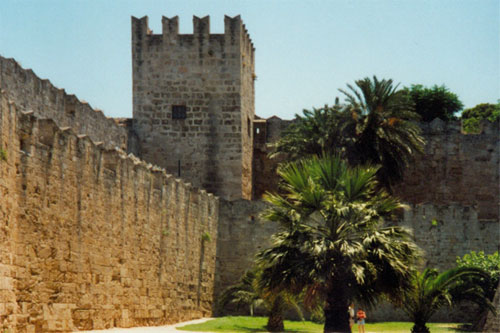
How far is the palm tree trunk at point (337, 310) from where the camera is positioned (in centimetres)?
1786

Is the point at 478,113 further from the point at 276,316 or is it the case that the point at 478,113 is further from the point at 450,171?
the point at 276,316

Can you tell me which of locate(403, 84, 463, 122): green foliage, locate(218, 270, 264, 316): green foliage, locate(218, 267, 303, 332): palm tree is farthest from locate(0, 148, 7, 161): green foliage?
locate(403, 84, 463, 122): green foliage

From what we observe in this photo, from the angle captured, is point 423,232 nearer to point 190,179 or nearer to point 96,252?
point 190,179

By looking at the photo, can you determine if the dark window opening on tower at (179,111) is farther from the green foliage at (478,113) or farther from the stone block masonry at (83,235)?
the green foliage at (478,113)

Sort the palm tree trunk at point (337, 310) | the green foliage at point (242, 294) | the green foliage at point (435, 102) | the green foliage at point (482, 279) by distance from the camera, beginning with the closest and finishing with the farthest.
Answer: the palm tree trunk at point (337, 310) < the green foliage at point (482, 279) < the green foliage at point (242, 294) < the green foliage at point (435, 102)

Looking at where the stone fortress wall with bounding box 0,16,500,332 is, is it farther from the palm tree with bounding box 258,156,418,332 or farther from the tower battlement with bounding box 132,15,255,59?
the palm tree with bounding box 258,156,418,332

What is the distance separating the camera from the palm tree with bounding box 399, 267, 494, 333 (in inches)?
851

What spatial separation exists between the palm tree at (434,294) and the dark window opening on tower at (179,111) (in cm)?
1249

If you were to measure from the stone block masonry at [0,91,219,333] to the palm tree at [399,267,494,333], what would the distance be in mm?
5785

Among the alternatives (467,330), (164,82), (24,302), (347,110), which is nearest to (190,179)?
(164,82)

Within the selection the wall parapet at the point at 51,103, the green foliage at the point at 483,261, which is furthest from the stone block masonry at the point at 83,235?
the green foliage at the point at 483,261

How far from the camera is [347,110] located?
32.7 metres

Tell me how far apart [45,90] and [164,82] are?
1168cm

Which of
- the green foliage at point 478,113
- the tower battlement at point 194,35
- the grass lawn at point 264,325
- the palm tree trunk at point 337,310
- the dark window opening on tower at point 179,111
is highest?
the green foliage at point 478,113
